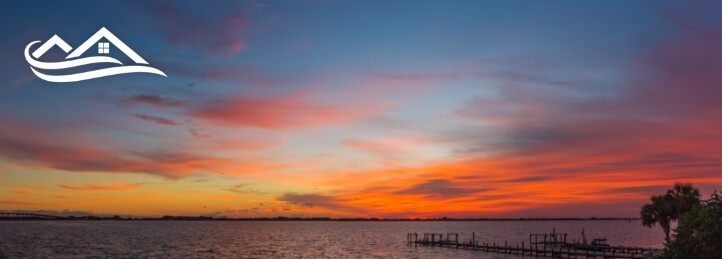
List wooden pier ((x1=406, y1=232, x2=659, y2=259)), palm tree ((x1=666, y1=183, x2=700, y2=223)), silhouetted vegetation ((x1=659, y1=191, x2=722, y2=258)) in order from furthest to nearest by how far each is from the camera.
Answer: wooden pier ((x1=406, y1=232, x2=659, y2=259))
palm tree ((x1=666, y1=183, x2=700, y2=223))
silhouetted vegetation ((x1=659, y1=191, x2=722, y2=258))

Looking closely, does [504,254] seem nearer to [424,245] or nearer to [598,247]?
[598,247]

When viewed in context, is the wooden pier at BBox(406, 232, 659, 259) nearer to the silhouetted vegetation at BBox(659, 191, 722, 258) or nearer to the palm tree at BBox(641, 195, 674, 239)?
the palm tree at BBox(641, 195, 674, 239)

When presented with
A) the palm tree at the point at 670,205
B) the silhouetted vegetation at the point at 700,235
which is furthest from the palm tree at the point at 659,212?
the silhouetted vegetation at the point at 700,235

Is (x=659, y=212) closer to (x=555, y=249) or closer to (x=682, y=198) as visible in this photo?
(x=682, y=198)

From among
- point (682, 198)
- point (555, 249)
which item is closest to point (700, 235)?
point (682, 198)

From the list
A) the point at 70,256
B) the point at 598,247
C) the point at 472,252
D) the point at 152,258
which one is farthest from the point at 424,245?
the point at 70,256

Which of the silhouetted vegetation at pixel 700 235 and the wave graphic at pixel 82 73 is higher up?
the wave graphic at pixel 82 73

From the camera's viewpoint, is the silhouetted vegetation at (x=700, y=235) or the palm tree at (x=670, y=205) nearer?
the silhouetted vegetation at (x=700, y=235)

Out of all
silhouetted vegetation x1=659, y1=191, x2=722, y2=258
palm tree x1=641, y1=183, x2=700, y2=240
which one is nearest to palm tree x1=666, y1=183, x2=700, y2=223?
palm tree x1=641, y1=183, x2=700, y2=240

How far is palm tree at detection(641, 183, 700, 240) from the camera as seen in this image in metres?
63.7

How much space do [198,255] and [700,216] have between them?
87157 millimetres

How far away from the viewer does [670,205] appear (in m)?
64.8

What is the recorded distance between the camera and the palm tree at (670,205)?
63.7m

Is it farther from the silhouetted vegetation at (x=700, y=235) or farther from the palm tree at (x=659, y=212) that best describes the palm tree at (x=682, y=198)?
the silhouetted vegetation at (x=700, y=235)
